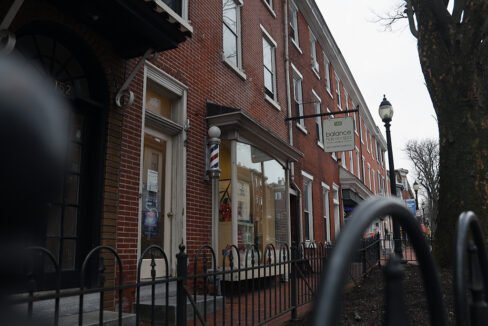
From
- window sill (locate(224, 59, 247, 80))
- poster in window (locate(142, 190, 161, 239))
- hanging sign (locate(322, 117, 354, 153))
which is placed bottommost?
poster in window (locate(142, 190, 161, 239))

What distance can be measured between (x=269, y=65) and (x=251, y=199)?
16.6 feet

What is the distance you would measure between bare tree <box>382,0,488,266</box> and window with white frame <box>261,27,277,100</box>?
15.6 feet

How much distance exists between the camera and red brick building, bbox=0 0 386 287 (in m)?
5.16

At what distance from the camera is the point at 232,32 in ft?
33.0

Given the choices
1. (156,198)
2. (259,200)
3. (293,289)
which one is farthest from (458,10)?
(156,198)

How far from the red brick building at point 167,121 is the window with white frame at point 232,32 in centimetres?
3

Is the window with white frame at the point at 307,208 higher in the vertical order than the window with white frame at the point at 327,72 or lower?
lower

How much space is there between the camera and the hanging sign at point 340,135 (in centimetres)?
1238

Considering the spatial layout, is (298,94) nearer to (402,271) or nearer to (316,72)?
(316,72)

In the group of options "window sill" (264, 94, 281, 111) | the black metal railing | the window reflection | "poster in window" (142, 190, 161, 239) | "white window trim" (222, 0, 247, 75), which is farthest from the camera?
"window sill" (264, 94, 281, 111)

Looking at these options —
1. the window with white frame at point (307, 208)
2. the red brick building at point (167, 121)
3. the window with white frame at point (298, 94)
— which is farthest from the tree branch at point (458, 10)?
the window with white frame at point (307, 208)

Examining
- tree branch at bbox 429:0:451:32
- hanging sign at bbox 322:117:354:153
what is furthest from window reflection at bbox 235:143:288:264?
tree branch at bbox 429:0:451:32

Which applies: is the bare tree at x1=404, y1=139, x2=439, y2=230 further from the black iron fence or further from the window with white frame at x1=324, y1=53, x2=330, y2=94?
the black iron fence

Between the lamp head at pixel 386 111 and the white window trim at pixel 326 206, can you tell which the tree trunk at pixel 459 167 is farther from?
the white window trim at pixel 326 206
